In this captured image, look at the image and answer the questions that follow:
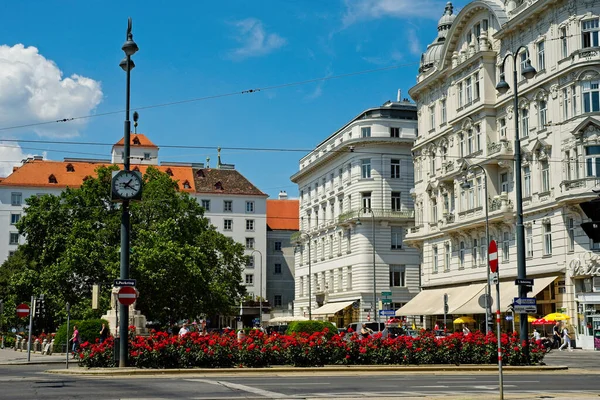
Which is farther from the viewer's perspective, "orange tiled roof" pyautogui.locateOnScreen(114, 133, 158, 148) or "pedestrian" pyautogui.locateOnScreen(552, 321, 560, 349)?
"orange tiled roof" pyautogui.locateOnScreen(114, 133, 158, 148)

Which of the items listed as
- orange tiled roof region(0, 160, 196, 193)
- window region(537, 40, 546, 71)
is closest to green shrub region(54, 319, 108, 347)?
window region(537, 40, 546, 71)

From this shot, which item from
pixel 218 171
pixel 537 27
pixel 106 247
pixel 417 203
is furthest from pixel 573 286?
pixel 218 171

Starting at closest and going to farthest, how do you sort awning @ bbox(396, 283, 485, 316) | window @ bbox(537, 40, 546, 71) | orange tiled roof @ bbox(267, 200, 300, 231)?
window @ bbox(537, 40, 546, 71) → awning @ bbox(396, 283, 485, 316) → orange tiled roof @ bbox(267, 200, 300, 231)

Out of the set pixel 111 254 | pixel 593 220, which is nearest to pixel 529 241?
pixel 111 254

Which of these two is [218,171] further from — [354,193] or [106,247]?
[106,247]

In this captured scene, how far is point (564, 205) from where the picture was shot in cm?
4588

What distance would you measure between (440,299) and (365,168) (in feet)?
73.6

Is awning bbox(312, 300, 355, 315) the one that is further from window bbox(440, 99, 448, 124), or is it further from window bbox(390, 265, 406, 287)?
window bbox(440, 99, 448, 124)

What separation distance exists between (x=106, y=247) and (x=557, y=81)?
29808mm

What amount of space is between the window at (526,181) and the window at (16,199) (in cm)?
7251

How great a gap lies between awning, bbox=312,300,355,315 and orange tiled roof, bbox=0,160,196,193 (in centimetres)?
2954

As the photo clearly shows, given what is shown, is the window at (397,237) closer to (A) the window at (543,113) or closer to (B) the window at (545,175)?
(B) the window at (545,175)

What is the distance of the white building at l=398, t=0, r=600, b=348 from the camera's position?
45406 mm

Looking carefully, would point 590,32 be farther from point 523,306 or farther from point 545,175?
point 523,306
